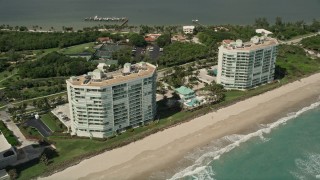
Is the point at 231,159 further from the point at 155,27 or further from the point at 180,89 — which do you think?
the point at 155,27

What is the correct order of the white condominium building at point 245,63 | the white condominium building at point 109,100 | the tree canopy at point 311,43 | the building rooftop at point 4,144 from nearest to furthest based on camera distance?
the building rooftop at point 4,144, the white condominium building at point 109,100, the white condominium building at point 245,63, the tree canopy at point 311,43

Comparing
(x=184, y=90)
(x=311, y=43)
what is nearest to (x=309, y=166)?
(x=184, y=90)

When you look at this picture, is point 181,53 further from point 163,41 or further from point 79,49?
point 79,49

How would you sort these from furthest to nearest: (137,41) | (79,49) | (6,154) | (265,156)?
1. (137,41)
2. (79,49)
3. (265,156)
4. (6,154)

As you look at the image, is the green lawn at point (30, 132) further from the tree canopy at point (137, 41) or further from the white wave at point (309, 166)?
the tree canopy at point (137, 41)

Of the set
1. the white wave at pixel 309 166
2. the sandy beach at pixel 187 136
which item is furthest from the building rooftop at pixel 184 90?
the white wave at pixel 309 166

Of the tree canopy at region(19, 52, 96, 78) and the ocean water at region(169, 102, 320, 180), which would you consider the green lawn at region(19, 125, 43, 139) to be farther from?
the ocean water at region(169, 102, 320, 180)

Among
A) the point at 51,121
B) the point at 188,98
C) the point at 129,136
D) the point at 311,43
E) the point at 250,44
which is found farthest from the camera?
the point at 311,43
